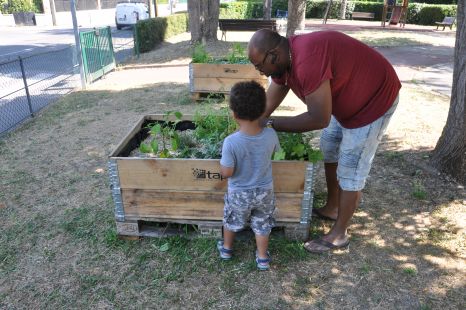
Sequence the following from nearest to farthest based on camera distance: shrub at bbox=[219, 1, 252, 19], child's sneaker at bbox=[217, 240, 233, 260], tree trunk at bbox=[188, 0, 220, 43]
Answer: child's sneaker at bbox=[217, 240, 233, 260]
tree trunk at bbox=[188, 0, 220, 43]
shrub at bbox=[219, 1, 252, 19]

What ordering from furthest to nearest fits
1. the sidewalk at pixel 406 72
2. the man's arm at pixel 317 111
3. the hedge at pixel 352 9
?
the hedge at pixel 352 9 < the sidewalk at pixel 406 72 < the man's arm at pixel 317 111

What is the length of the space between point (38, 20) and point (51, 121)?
27016 mm

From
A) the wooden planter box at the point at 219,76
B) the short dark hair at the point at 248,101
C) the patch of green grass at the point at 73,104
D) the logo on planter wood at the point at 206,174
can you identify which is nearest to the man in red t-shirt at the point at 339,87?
the short dark hair at the point at 248,101

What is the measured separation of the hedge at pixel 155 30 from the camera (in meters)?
13.1

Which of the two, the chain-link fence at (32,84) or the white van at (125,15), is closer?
the chain-link fence at (32,84)

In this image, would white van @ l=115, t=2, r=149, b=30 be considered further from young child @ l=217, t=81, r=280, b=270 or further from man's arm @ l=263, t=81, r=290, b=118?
young child @ l=217, t=81, r=280, b=270

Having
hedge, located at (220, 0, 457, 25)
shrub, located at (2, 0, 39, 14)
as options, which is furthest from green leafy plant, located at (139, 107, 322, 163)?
shrub, located at (2, 0, 39, 14)

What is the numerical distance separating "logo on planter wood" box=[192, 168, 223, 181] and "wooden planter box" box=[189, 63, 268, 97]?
3765 mm

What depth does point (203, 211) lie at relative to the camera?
2740 millimetres

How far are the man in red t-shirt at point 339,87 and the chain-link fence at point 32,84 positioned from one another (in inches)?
175

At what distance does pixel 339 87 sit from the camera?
89.1 inches

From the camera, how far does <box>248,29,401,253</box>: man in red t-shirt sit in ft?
7.02

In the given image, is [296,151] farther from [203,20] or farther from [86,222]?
[203,20]

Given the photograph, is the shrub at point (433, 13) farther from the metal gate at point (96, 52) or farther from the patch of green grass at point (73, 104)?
the patch of green grass at point (73, 104)
